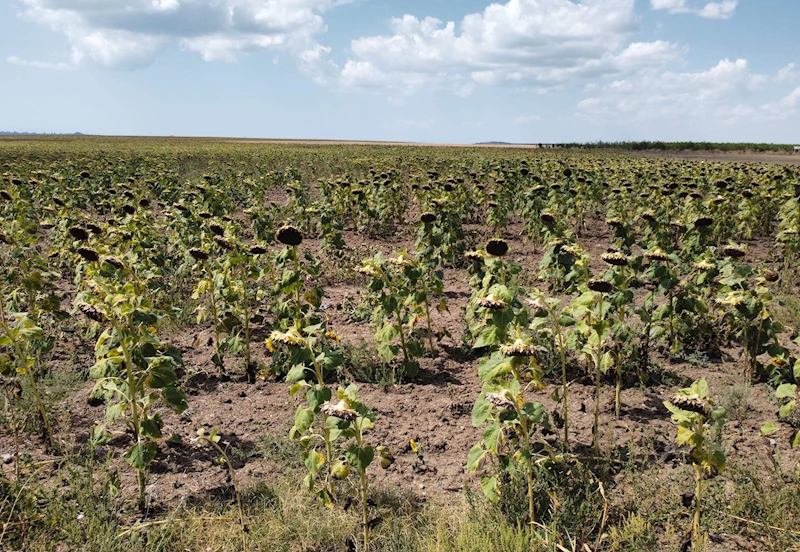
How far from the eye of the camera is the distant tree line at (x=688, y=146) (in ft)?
182

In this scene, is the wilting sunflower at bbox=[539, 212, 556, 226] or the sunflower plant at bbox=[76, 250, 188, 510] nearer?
the sunflower plant at bbox=[76, 250, 188, 510]

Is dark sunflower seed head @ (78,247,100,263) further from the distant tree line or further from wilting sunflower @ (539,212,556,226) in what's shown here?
the distant tree line

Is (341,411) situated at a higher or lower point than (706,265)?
lower

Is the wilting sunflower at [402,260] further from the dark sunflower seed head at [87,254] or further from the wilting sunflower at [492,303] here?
the dark sunflower seed head at [87,254]

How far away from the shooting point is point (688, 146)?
58.1m

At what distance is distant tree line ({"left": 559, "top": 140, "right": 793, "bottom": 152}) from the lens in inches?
2188

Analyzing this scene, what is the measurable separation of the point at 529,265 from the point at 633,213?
165 inches

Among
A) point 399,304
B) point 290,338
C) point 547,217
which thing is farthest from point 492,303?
point 547,217

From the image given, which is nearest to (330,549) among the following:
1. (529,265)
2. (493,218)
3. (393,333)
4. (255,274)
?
(393,333)

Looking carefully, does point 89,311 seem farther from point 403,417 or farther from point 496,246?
point 496,246

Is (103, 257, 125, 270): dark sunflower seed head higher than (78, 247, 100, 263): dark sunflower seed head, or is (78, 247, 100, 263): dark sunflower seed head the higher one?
(78, 247, 100, 263): dark sunflower seed head

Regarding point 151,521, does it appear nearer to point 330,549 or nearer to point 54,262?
point 330,549

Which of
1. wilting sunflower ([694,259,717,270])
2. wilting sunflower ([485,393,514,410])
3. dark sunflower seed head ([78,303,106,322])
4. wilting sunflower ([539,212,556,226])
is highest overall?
wilting sunflower ([539,212,556,226])

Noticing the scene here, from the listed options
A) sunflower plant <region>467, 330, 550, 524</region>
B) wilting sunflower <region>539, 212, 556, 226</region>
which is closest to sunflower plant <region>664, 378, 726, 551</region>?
sunflower plant <region>467, 330, 550, 524</region>
